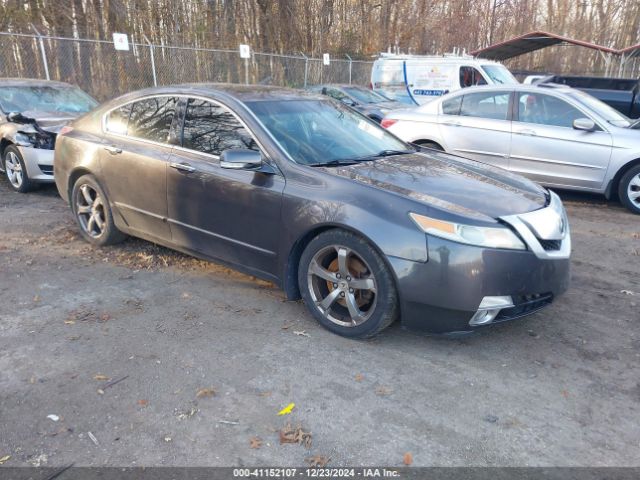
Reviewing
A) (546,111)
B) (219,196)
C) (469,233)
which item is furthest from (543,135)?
(219,196)

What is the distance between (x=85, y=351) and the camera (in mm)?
3467

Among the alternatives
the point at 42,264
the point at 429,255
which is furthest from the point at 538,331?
the point at 42,264

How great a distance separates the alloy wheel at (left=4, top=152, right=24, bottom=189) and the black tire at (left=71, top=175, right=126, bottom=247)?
8.97ft

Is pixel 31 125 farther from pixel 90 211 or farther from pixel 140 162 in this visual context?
pixel 140 162

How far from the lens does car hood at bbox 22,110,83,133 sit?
7512mm

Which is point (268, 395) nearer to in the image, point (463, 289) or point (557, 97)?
point (463, 289)

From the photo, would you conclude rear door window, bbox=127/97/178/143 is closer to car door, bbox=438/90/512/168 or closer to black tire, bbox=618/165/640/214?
car door, bbox=438/90/512/168

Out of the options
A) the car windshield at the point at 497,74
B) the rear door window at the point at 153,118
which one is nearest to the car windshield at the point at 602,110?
the rear door window at the point at 153,118

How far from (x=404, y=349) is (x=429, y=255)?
0.72m

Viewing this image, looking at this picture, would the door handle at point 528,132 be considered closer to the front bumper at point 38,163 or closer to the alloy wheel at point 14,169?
the front bumper at point 38,163

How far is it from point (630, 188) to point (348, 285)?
5.23 metres

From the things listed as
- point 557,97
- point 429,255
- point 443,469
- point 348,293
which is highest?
point 557,97

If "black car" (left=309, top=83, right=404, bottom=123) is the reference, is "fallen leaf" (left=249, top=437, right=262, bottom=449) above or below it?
below

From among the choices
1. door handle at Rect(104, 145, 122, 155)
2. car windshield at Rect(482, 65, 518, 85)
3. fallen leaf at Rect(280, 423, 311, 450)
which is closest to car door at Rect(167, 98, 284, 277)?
door handle at Rect(104, 145, 122, 155)
